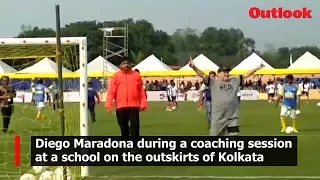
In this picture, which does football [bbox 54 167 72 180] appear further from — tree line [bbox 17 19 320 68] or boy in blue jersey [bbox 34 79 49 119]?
tree line [bbox 17 19 320 68]

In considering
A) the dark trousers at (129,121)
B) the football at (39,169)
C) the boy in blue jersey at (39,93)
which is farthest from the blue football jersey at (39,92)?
the football at (39,169)

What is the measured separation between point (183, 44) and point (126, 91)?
128 metres

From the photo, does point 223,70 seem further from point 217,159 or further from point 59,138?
point 59,138

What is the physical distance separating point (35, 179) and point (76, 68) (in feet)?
8.71

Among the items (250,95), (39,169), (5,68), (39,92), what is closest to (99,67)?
(250,95)

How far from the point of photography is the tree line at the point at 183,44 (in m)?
116

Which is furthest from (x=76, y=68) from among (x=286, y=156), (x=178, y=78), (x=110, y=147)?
(x=178, y=78)

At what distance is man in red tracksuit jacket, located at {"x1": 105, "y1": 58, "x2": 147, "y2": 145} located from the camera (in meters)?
13.2

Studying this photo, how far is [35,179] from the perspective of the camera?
10.5 meters

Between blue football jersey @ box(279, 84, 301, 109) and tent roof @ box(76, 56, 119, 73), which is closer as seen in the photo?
blue football jersey @ box(279, 84, 301, 109)

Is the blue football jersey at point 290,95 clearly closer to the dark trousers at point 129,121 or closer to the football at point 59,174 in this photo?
the dark trousers at point 129,121

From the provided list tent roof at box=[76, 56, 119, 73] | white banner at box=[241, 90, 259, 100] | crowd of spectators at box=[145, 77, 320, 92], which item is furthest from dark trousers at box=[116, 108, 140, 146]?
crowd of spectators at box=[145, 77, 320, 92]

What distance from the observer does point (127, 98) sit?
13.2 m

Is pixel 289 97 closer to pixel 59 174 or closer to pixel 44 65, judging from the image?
pixel 59 174
